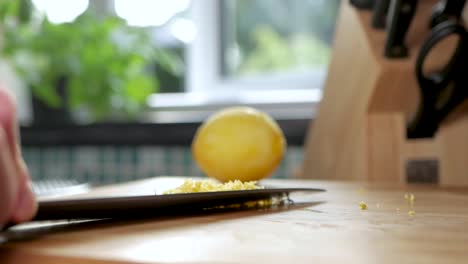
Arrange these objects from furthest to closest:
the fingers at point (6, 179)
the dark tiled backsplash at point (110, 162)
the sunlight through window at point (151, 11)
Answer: the sunlight through window at point (151, 11)
the dark tiled backsplash at point (110, 162)
the fingers at point (6, 179)

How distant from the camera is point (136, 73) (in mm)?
1841

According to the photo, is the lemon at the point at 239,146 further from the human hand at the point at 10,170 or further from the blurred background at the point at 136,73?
the blurred background at the point at 136,73

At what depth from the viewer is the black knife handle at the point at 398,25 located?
2.67 ft

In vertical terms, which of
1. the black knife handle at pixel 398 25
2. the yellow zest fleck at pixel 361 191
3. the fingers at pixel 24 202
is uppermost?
the black knife handle at pixel 398 25

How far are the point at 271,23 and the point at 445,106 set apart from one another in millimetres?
1013

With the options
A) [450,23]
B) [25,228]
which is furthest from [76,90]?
[25,228]

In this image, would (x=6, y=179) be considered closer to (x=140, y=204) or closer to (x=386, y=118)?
(x=140, y=204)

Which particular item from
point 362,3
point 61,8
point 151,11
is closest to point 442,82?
point 362,3

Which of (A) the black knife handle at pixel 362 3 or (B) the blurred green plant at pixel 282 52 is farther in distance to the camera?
(B) the blurred green plant at pixel 282 52

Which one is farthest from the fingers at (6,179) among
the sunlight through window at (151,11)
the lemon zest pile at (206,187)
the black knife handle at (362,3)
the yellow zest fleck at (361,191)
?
the sunlight through window at (151,11)

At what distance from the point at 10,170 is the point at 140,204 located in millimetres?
156

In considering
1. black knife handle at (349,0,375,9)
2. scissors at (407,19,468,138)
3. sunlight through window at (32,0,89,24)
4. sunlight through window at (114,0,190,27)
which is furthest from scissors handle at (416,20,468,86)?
sunlight through window at (32,0,89,24)

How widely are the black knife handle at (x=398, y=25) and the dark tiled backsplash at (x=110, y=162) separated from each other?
584mm

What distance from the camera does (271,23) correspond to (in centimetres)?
183
